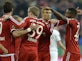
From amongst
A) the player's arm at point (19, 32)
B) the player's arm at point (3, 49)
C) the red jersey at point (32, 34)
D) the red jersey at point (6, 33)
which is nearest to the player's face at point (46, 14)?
the red jersey at point (32, 34)

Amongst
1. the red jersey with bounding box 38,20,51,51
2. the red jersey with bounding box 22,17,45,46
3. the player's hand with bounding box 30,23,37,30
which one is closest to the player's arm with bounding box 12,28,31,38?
the player's hand with bounding box 30,23,37,30

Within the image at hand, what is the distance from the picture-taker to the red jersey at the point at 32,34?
33.9 ft

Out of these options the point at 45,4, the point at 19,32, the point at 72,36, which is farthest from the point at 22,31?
the point at 45,4

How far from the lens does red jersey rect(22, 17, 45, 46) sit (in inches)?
A: 407

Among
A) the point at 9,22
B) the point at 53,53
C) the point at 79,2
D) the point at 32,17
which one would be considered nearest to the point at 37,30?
the point at 32,17

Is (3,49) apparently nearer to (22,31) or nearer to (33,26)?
(22,31)

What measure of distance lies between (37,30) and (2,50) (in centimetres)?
111

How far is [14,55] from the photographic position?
986 cm

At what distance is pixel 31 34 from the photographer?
10469 mm

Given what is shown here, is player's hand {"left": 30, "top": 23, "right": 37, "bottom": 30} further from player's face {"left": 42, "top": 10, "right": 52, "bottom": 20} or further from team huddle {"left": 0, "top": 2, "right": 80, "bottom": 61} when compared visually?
player's face {"left": 42, "top": 10, "right": 52, "bottom": 20}

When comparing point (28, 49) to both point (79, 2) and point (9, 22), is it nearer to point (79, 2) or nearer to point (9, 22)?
point (9, 22)

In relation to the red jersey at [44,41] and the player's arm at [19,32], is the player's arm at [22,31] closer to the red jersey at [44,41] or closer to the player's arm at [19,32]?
the player's arm at [19,32]

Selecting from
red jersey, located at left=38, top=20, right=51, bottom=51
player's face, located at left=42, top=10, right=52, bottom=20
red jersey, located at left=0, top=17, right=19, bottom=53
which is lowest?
red jersey, located at left=38, top=20, right=51, bottom=51

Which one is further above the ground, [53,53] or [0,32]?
Result: [0,32]
